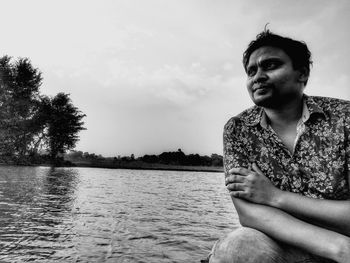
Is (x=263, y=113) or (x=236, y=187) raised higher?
(x=263, y=113)

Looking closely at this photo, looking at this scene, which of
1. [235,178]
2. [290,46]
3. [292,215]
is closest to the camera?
[292,215]

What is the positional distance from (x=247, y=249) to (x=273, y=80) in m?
1.35

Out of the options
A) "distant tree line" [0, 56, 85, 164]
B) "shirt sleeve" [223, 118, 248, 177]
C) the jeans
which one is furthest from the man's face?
"distant tree line" [0, 56, 85, 164]

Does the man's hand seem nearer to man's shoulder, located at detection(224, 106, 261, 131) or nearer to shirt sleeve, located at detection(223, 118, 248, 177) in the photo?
shirt sleeve, located at detection(223, 118, 248, 177)

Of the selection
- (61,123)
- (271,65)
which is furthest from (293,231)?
(61,123)

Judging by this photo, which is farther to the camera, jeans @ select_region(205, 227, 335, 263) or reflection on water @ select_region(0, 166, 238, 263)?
reflection on water @ select_region(0, 166, 238, 263)

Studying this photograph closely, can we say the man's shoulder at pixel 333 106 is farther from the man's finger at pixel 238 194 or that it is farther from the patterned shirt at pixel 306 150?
the man's finger at pixel 238 194

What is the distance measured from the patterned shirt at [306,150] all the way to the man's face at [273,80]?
5.3 inches

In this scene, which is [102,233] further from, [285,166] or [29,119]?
[29,119]

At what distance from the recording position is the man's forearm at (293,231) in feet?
5.66

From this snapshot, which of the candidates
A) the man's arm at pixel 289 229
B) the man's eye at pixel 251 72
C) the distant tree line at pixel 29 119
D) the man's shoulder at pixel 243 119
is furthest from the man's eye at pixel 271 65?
the distant tree line at pixel 29 119

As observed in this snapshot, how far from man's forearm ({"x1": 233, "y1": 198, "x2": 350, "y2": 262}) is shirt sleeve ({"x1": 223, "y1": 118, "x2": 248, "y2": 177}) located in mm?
321

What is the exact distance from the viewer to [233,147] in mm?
2354

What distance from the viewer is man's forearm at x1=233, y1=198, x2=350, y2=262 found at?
173 centimetres
